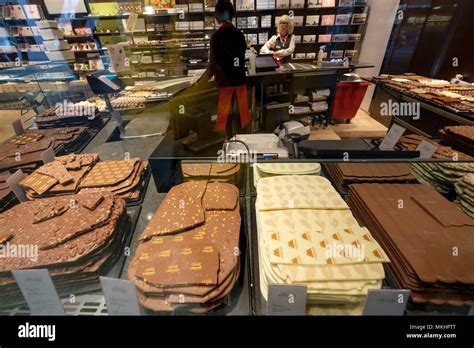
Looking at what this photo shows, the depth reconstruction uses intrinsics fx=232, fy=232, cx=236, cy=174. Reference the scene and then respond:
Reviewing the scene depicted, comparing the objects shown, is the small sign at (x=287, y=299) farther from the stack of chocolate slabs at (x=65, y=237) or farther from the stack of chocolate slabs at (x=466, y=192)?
the stack of chocolate slabs at (x=466, y=192)

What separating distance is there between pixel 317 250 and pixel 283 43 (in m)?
5.48

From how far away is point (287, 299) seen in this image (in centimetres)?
72

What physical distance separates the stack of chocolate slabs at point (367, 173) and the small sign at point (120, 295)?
3.65 ft

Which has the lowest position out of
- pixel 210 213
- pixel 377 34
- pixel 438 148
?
pixel 438 148

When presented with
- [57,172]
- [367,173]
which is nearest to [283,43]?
[367,173]

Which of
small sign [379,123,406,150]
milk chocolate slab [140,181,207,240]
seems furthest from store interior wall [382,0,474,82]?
milk chocolate slab [140,181,207,240]

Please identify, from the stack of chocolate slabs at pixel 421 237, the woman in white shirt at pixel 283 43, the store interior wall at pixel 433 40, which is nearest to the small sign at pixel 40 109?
the stack of chocolate slabs at pixel 421 237

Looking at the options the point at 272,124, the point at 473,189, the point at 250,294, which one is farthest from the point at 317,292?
the point at 272,124

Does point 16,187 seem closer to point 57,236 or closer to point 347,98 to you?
point 57,236

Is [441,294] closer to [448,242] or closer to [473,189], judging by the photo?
[448,242]

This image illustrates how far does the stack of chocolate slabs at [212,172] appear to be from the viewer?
4.45 ft

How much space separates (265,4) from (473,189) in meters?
6.65

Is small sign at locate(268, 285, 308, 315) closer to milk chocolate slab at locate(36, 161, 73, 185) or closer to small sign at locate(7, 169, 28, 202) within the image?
milk chocolate slab at locate(36, 161, 73, 185)
